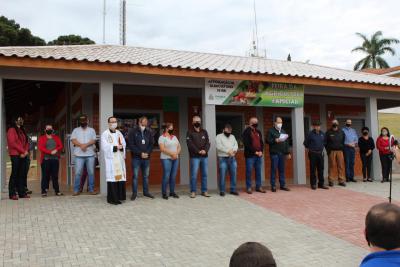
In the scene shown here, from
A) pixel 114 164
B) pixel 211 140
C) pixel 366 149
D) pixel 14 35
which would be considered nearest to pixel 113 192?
pixel 114 164

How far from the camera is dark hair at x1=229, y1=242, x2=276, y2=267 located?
5.19 feet

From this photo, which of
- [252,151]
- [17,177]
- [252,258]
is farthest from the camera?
[252,151]

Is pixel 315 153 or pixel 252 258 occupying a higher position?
pixel 315 153

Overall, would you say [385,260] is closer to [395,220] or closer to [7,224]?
[395,220]

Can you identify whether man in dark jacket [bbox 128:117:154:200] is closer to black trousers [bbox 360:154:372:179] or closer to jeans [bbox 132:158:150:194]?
jeans [bbox 132:158:150:194]

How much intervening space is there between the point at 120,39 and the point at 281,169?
36180 millimetres

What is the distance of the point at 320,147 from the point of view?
10.2m

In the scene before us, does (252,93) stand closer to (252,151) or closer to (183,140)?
(252,151)

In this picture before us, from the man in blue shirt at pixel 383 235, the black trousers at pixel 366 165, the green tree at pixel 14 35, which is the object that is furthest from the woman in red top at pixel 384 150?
the green tree at pixel 14 35

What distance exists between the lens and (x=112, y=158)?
308 inches

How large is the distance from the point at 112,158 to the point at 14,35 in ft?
108

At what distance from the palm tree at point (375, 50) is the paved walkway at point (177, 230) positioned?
1740 inches

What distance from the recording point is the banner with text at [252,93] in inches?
390

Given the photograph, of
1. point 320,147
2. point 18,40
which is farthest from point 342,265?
point 18,40
